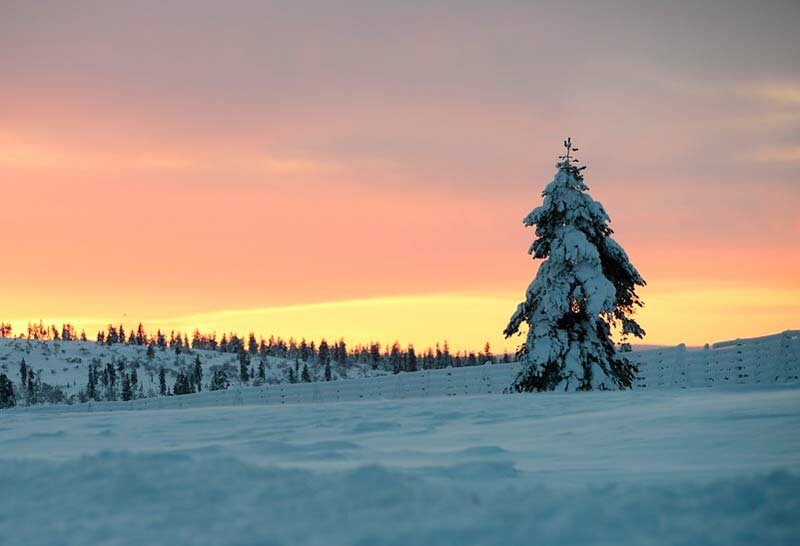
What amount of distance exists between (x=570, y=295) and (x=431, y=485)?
1482cm

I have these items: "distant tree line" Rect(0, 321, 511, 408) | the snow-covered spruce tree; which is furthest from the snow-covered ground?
"distant tree line" Rect(0, 321, 511, 408)

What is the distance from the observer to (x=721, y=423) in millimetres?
5680

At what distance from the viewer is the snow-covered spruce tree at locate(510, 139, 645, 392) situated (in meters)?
18.0

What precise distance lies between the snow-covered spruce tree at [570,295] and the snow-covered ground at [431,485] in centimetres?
1142

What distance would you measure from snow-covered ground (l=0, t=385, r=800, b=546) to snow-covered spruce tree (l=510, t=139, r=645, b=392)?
1142 centimetres

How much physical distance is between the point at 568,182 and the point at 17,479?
15.5 meters

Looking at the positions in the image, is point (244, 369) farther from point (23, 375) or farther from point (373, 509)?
point (373, 509)

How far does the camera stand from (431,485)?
4.05 metres

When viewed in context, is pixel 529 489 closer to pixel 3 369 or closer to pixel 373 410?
pixel 373 410

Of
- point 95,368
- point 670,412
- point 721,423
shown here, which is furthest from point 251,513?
point 95,368

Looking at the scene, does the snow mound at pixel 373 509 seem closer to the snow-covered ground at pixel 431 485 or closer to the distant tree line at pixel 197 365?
the snow-covered ground at pixel 431 485

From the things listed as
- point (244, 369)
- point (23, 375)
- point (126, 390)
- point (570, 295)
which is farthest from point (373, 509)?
point (244, 369)

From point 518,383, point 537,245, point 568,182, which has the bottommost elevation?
point 518,383

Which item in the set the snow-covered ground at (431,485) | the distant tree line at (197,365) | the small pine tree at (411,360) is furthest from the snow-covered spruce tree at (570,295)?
the small pine tree at (411,360)
